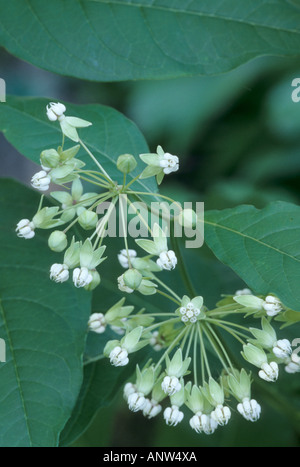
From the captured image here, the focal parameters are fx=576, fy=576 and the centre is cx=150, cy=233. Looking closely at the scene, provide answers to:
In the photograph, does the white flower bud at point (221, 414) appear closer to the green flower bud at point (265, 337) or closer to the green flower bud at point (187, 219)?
the green flower bud at point (265, 337)

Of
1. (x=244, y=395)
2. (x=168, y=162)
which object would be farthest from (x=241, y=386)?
A: (x=168, y=162)

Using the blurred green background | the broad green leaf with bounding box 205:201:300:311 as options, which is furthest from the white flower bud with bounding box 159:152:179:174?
the blurred green background

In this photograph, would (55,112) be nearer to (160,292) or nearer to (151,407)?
(160,292)

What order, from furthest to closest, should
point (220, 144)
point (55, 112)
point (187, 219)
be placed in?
point (220, 144) < point (55, 112) < point (187, 219)

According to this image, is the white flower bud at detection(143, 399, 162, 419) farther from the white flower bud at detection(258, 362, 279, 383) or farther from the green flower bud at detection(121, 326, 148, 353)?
the white flower bud at detection(258, 362, 279, 383)

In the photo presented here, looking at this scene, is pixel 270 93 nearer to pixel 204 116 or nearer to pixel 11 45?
pixel 204 116

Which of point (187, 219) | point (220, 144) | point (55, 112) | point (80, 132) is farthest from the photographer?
point (220, 144)
